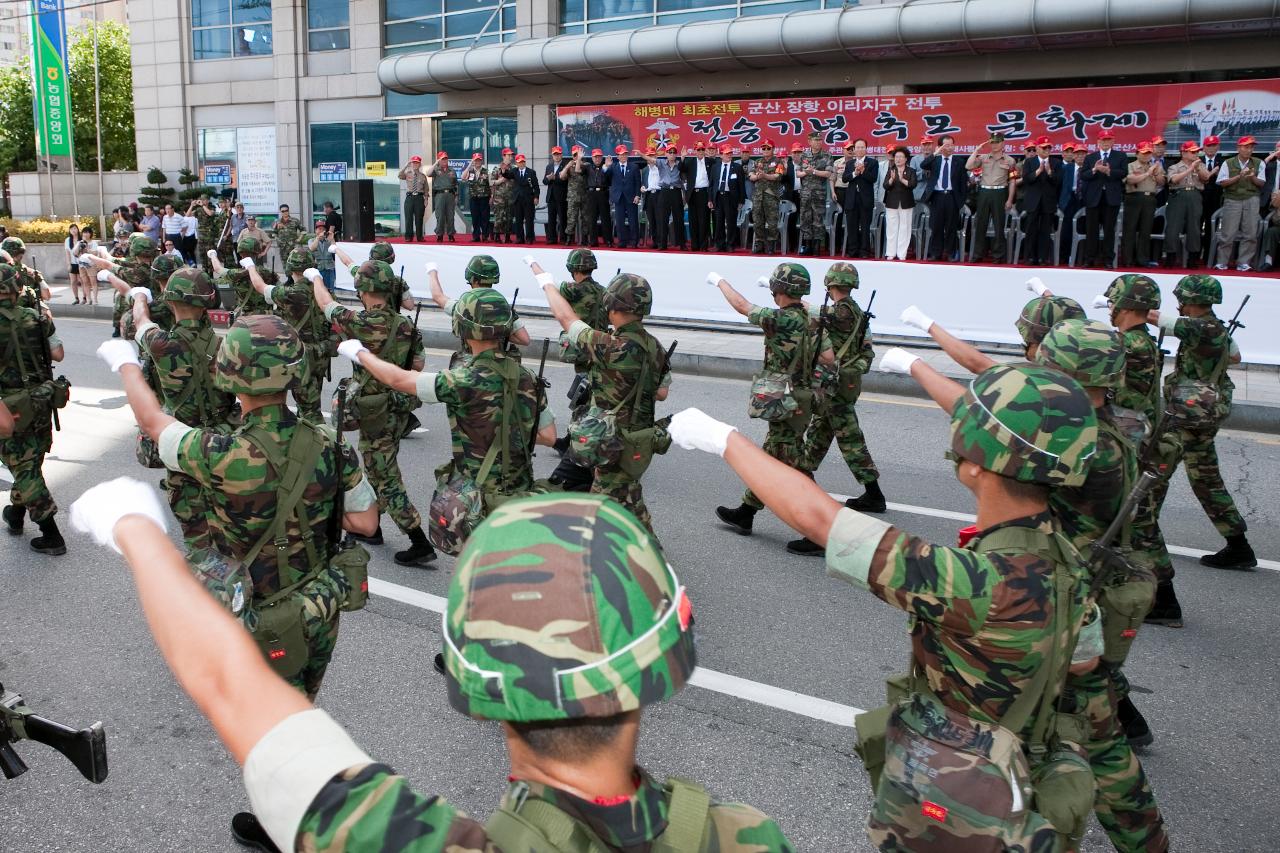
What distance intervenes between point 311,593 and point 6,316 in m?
4.32

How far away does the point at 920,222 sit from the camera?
18.6 metres

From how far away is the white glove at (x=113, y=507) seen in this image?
2.07 meters

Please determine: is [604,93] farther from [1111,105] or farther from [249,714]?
[249,714]

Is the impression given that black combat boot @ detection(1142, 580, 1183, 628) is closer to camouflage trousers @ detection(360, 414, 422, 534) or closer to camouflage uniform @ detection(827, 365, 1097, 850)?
camouflage uniform @ detection(827, 365, 1097, 850)

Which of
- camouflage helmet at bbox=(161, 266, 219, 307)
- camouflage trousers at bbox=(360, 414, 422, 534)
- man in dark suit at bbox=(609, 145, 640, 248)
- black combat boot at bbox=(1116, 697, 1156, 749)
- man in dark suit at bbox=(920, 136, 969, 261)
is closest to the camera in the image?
black combat boot at bbox=(1116, 697, 1156, 749)

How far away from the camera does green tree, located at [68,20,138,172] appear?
55688 mm

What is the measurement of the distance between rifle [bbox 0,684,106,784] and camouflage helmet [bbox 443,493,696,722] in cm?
302

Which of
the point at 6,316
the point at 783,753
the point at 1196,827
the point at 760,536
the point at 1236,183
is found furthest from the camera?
the point at 1236,183

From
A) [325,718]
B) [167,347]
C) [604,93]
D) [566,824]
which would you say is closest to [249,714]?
[325,718]

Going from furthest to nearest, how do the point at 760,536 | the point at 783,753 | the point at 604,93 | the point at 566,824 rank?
the point at 604,93 < the point at 760,536 < the point at 783,753 < the point at 566,824

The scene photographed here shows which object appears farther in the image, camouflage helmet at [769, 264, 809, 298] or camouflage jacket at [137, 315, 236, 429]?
camouflage helmet at [769, 264, 809, 298]

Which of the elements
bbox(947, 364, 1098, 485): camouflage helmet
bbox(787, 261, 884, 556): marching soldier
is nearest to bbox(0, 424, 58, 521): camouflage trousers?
bbox(787, 261, 884, 556): marching soldier

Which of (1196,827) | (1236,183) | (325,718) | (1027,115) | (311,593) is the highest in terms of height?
(1027,115)

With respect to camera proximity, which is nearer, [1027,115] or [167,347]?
[167,347]
